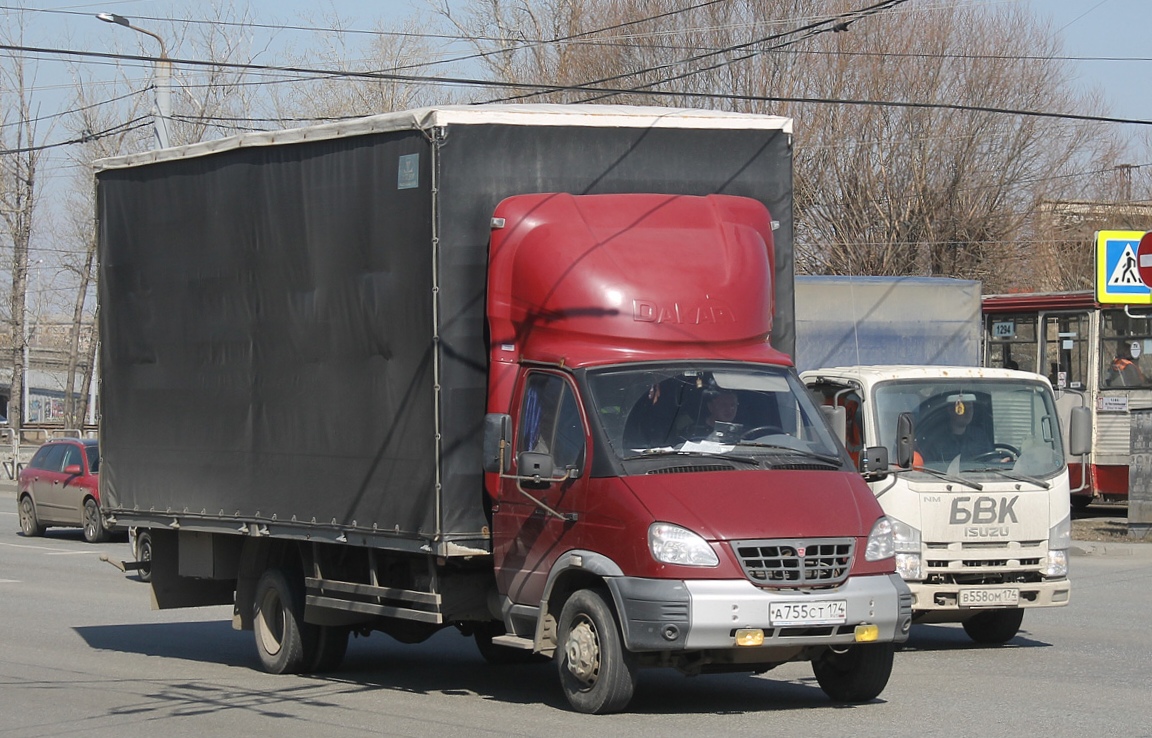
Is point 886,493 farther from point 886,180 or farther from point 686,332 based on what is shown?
point 886,180

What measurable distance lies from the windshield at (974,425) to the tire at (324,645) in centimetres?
432

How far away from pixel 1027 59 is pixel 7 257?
34.6m

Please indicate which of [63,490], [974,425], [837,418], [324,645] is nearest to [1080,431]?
[974,425]

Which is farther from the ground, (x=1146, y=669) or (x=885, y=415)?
(x=885, y=415)

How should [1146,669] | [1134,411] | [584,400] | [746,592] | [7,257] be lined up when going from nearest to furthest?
[746,592]
[584,400]
[1146,669]
[1134,411]
[7,257]

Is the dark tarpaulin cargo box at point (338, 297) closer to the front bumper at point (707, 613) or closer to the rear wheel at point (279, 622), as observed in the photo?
the rear wheel at point (279, 622)

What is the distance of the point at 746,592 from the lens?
8.48 meters

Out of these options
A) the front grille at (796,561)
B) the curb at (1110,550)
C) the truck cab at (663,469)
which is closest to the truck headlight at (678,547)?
the truck cab at (663,469)

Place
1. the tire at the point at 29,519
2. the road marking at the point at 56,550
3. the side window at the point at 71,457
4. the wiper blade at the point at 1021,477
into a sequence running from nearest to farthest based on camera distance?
the wiper blade at the point at 1021,477 < the road marking at the point at 56,550 < the side window at the point at 71,457 < the tire at the point at 29,519

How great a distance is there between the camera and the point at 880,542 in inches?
353

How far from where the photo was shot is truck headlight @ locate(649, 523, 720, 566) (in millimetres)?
8500

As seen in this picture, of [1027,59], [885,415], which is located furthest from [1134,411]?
[1027,59]

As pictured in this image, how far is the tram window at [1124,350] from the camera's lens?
24.1 m

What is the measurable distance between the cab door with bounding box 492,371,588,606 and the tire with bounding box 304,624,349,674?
7.62ft
